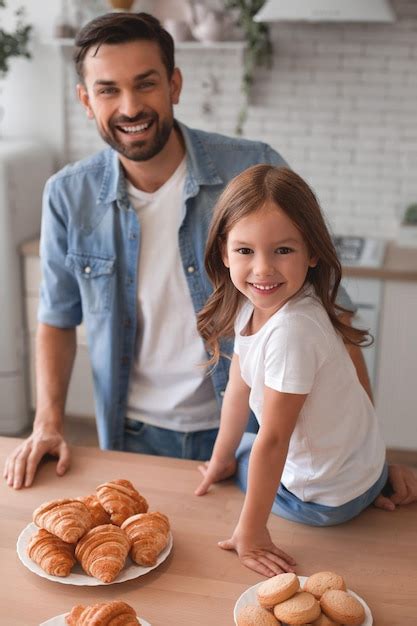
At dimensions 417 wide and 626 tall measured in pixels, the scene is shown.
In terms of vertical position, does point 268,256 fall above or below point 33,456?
above

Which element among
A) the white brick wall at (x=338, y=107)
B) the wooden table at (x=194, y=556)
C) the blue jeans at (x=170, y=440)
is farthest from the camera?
the white brick wall at (x=338, y=107)

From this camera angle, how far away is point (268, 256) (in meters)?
1.35

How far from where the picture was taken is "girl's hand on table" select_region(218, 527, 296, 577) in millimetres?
1341

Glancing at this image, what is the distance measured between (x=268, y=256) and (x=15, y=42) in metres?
2.85

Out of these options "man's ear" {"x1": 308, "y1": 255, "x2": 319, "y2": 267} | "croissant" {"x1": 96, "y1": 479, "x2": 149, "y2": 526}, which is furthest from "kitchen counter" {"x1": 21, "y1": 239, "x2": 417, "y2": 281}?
"croissant" {"x1": 96, "y1": 479, "x2": 149, "y2": 526}

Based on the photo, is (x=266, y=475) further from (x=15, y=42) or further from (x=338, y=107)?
(x=15, y=42)

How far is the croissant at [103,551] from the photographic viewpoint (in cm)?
127

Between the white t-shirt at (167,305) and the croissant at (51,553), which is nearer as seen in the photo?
the croissant at (51,553)

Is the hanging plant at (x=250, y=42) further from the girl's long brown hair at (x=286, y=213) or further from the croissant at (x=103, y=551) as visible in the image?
the croissant at (x=103, y=551)

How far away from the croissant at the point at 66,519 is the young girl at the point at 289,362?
246 millimetres

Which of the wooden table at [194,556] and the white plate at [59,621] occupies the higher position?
the white plate at [59,621]

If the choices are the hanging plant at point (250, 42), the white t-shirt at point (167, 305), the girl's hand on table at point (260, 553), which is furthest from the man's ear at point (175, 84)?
the hanging plant at point (250, 42)

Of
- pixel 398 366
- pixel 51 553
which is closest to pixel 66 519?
pixel 51 553

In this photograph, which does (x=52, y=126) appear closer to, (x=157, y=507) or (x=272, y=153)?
(x=272, y=153)
